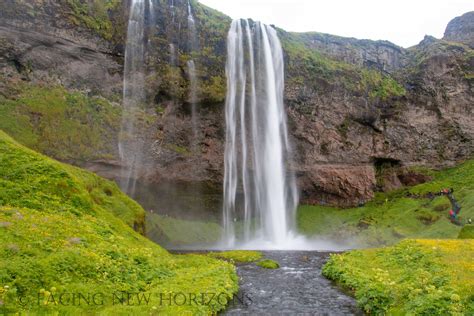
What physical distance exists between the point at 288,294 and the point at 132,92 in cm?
4147

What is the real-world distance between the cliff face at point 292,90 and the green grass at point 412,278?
3444 cm

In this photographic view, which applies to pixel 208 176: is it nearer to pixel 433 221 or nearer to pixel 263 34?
pixel 263 34

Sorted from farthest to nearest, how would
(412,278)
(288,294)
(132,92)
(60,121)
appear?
(132,92) < (60,121) < (288,294) < (412,278)

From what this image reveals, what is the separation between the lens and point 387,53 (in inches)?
3172

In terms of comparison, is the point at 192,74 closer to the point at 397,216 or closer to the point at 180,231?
the point at 180,231

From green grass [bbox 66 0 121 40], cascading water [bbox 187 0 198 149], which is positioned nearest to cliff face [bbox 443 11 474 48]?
cascading water [bbox 187 0 198 149]

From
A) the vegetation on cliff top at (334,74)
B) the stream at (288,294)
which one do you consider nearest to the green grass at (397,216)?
the vegetation on cliff top at (334,74)

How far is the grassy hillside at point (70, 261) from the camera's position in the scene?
11218 millimetres

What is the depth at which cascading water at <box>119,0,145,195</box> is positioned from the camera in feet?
165

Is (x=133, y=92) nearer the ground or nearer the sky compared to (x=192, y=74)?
nearer the ground

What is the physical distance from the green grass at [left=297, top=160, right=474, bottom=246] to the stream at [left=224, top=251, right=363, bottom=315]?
28.7 meters

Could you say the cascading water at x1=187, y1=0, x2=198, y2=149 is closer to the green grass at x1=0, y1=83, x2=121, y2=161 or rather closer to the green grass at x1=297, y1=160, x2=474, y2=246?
the green grass at x1=0, y1=83, x2=121, y2=161

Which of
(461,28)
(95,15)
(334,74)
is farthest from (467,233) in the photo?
(461,28)

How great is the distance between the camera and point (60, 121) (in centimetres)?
4609
